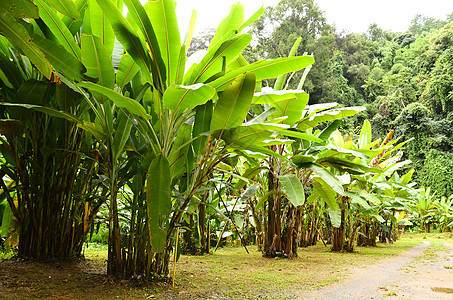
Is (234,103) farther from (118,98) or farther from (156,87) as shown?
(118,98)

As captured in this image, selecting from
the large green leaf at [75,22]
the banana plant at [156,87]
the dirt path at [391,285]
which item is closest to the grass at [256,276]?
the dirt path at [391,285]

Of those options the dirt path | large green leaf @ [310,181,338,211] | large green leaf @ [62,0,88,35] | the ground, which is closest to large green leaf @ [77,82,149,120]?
large green leaf @ [62,0,88,35]

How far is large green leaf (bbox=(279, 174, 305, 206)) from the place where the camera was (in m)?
2.36

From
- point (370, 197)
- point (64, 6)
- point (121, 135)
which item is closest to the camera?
point (64, 6)

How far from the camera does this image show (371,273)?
260cm

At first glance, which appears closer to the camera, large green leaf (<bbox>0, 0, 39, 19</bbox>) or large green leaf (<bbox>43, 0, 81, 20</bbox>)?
large green leaf (<bbox>0, 0, 39, 19</bbox>)

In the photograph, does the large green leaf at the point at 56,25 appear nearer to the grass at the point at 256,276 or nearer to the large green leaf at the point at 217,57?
the large green leaf at the point at 217,57

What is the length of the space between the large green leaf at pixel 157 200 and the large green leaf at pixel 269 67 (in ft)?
1.63

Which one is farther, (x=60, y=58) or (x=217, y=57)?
(x=217, y=57)

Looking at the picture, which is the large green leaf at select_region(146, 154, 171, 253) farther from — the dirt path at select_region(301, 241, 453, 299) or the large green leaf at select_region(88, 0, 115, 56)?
the dirt path at select_region(301, 241, 453, 299)

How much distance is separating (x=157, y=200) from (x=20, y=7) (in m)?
0.84

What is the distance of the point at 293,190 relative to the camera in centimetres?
243

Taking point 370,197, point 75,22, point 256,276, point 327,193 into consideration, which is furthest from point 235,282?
point 370,197

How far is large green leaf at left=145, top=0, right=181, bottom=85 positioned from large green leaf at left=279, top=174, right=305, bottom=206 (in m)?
1.35
